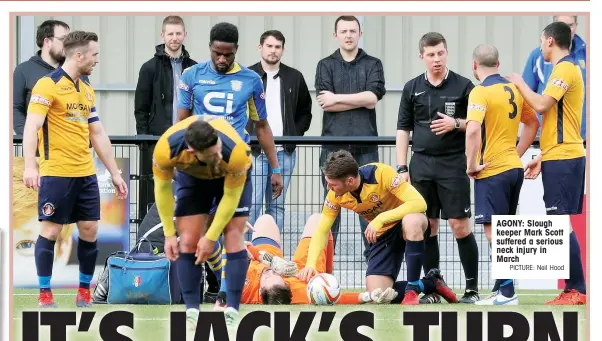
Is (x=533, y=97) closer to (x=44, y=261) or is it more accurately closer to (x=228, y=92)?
(x=228, y=92)

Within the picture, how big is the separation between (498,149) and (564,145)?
539 mm

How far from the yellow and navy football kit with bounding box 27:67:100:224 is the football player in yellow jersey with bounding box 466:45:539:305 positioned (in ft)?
10.1

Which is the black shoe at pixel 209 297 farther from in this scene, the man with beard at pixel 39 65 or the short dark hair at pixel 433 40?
the short dark hair at pixel 433 40

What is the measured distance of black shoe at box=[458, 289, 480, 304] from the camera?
1141 cm

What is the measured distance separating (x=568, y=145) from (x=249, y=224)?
2717mm

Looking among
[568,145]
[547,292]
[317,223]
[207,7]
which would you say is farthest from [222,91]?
[547,292]

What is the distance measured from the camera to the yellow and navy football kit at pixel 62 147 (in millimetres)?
10867

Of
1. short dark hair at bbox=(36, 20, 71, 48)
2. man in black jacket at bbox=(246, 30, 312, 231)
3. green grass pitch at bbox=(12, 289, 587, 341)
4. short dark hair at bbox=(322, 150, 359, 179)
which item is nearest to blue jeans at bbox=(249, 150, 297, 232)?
man in black jacket at bbox=(246, 30, 312, 231)

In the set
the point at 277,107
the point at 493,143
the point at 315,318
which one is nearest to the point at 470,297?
the point at 493,143

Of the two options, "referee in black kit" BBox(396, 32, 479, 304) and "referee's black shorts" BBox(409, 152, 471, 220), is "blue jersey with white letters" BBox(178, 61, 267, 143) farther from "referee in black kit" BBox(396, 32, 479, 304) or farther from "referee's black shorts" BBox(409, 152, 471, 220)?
"referee's black shorts" BBox(409, 152, 471, 220)

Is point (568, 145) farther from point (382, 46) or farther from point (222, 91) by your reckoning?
point (382, 46)

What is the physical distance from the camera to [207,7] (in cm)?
979

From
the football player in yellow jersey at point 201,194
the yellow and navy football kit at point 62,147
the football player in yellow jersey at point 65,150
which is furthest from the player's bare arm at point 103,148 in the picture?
the football player in yellow jersey at point 201,194

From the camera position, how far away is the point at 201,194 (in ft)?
31.0
